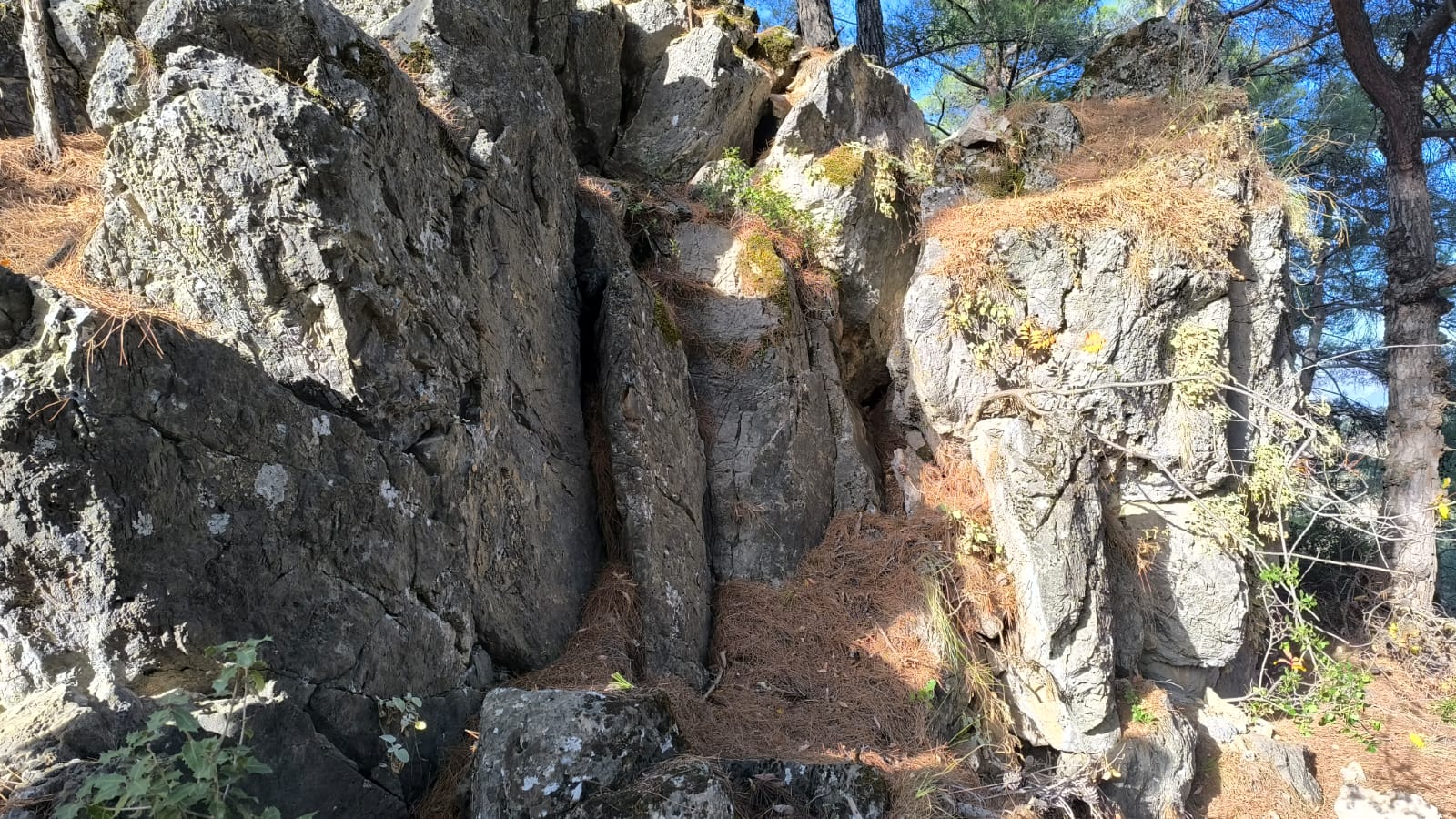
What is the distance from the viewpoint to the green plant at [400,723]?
317 cm

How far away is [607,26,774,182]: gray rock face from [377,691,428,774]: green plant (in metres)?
5.65

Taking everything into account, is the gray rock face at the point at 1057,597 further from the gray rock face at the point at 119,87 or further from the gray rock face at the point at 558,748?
the gray rock face at the point at 119,87

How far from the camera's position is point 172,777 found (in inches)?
86.4

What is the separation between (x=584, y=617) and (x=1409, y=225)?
9.96m

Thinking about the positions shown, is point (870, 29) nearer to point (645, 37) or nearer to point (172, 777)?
A: point (645, 37)

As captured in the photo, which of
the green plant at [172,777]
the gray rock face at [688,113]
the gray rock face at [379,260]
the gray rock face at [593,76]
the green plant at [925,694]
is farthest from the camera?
the gray rock face at [688,113]

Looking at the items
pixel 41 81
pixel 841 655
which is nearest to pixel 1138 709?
pixel 841 655

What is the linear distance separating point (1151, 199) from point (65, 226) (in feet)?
22.9

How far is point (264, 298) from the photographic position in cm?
336

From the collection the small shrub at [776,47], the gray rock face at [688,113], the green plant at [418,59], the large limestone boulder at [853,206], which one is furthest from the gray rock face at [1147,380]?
the green plant at [418,59]

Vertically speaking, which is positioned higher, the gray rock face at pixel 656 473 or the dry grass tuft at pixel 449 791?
the gray rock face at pixel 656 473

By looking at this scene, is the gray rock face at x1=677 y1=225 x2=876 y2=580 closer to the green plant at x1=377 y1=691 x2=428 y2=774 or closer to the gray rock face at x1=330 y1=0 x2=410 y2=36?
the green plant at x1=377 y1=691 x2=428 y2=774

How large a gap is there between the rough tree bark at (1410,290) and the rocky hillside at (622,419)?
3.18 metres

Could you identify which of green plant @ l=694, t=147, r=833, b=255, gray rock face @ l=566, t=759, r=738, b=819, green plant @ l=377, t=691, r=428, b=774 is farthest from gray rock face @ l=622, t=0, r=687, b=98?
gray rock face @ l=566, t=759, r=738, b=819
